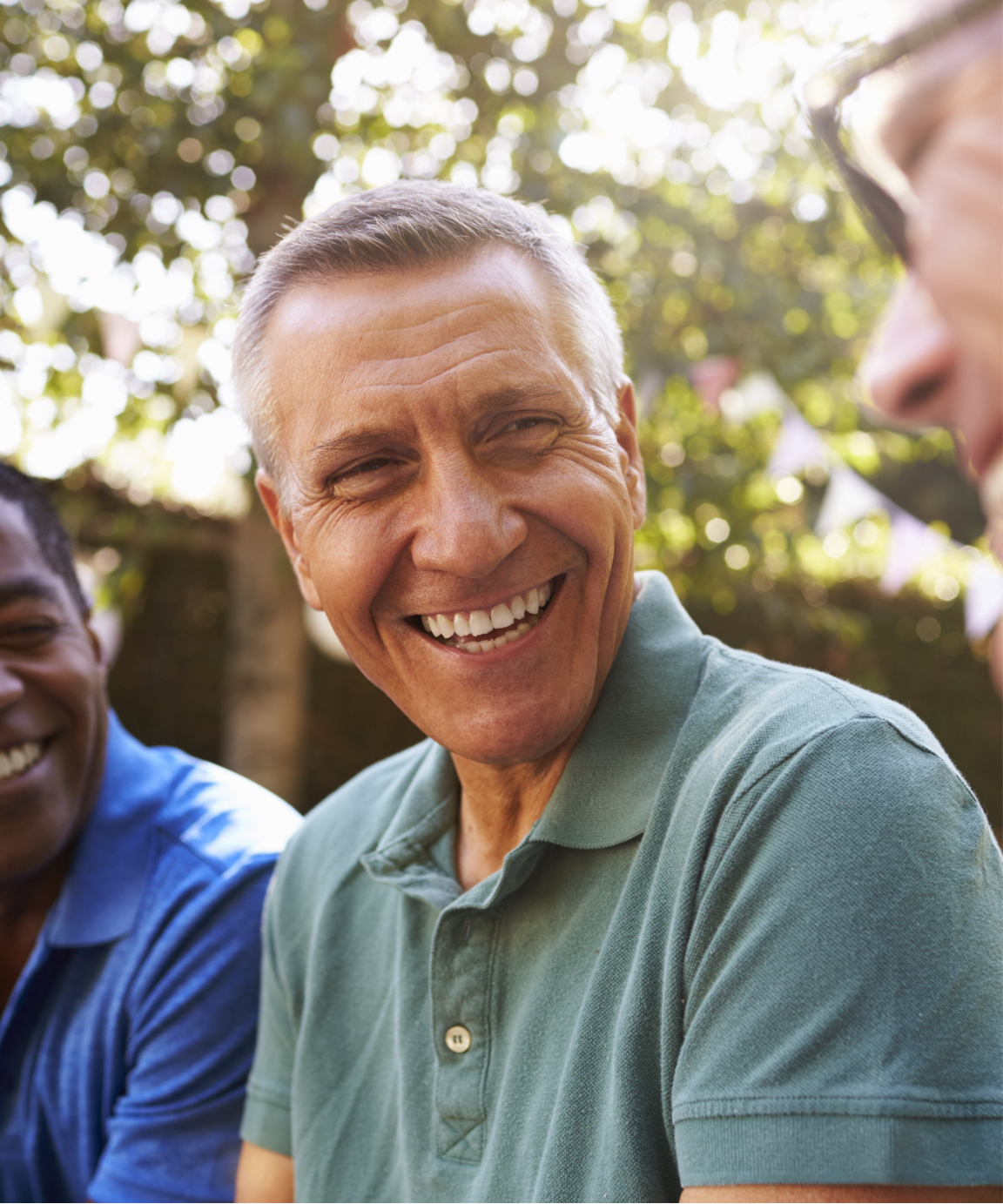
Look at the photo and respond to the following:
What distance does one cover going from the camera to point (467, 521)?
4.62 ft

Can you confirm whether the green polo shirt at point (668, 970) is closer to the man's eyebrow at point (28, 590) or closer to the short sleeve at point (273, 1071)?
the short sleeve at point (273, 1071)

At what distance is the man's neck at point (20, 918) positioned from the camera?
223cm

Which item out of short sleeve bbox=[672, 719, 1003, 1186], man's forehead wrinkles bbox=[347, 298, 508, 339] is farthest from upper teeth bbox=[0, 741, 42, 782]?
short sleeve bbox=[672, 719, 1003, 1186]

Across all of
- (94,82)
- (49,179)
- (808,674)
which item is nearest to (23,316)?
(49,179)

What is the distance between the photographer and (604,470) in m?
1.53

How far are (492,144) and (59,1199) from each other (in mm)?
3853

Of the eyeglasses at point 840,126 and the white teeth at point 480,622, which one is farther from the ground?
the eyeglasses at point 840,126

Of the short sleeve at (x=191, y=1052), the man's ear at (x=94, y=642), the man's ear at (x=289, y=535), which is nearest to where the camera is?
the man's ear at (x=289, y=535)

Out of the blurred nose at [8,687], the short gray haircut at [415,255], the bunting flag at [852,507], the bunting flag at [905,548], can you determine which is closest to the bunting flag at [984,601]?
the bunting flag at [852,507]

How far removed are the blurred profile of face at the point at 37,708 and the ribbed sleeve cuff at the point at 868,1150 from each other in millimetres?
1604

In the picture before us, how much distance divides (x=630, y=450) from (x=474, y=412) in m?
0.36

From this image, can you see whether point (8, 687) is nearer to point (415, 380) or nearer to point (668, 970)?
point (415, 380)

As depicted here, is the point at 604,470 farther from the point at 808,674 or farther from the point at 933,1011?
the point at 933,1011

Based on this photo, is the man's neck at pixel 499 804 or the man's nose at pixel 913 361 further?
the man's neck at pixel 499 804
